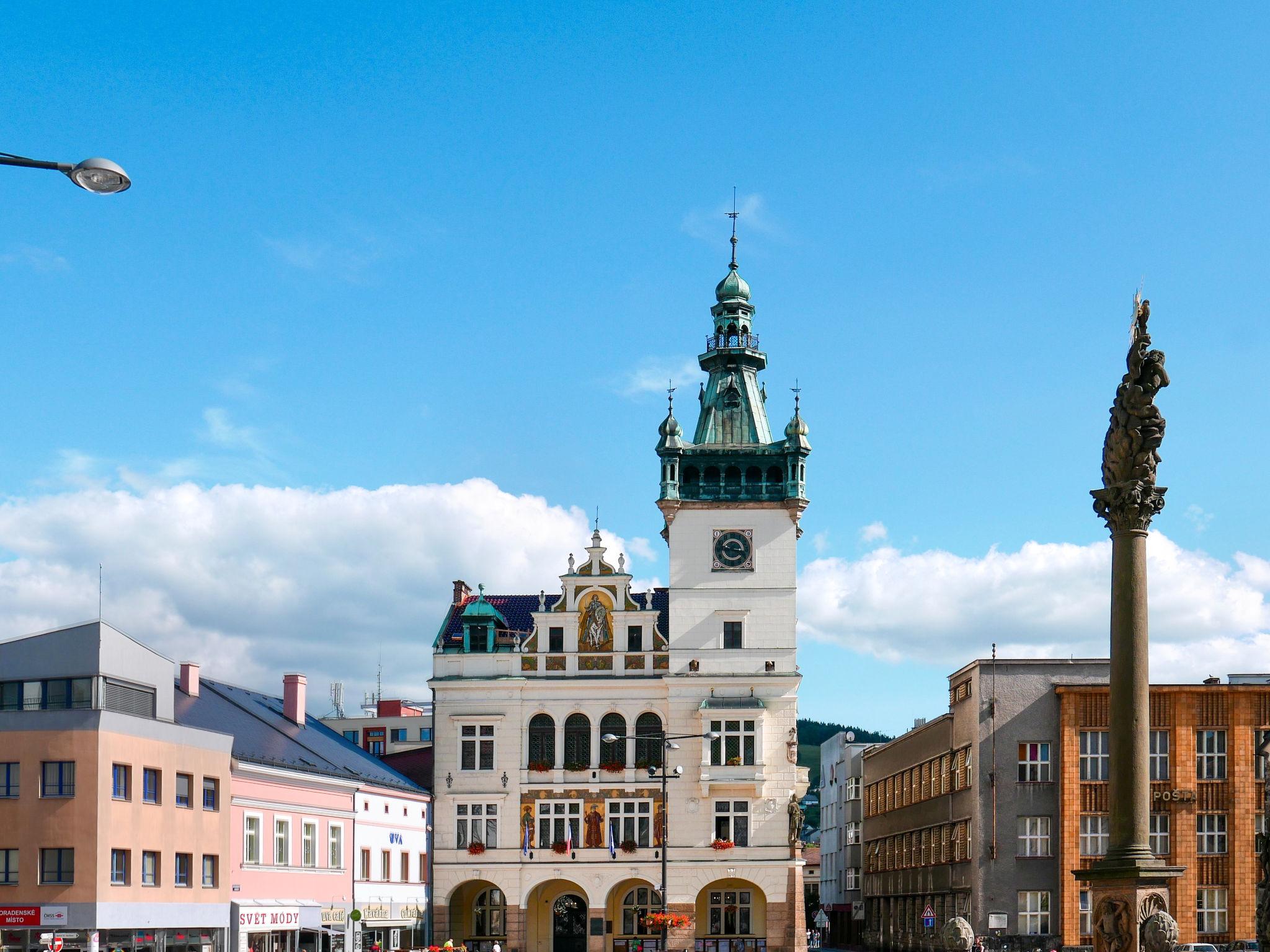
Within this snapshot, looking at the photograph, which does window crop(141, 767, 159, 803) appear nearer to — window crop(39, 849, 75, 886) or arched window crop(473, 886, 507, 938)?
window crop(39, 849, 75, 886)

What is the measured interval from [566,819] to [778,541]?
14.7 m

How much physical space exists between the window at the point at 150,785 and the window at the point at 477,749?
23.4 meters

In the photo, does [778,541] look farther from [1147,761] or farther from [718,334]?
[1147,761]

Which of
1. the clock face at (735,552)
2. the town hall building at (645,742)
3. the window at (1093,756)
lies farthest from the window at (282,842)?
the window at (1093,756)

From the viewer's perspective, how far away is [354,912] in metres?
53.8

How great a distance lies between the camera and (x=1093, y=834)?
7212cm

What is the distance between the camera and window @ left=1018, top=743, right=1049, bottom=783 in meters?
73.1

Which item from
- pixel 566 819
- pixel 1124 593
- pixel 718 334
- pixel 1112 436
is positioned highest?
pixel 718 334

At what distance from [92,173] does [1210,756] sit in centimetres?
6296

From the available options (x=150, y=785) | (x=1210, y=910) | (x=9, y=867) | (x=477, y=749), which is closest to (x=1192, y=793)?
(x=1210, y=910)

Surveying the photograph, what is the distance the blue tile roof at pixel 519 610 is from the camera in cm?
7694

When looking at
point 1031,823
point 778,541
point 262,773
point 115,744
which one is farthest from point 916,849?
point 115,744

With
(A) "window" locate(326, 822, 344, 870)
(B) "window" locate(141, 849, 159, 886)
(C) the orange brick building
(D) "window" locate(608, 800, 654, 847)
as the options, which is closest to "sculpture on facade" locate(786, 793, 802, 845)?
(D) "window" locate(608, 800, 654, 847)

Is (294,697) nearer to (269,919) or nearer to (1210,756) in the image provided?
(269,919)
